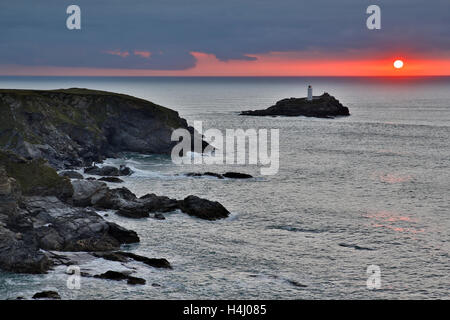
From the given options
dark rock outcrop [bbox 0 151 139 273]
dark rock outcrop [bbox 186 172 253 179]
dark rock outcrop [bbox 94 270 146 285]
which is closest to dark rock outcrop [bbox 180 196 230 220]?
dark rock outcrop [bbox 0 151 139 273]

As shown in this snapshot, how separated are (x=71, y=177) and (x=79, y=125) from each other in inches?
1232

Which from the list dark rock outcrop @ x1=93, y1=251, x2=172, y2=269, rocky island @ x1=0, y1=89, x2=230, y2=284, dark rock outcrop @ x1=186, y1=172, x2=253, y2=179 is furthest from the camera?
dark rock outcrop @ x1=186, y1=172, x2=253, y2=179

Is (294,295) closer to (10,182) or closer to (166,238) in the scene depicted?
(166,238)

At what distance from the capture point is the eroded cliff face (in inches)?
3757

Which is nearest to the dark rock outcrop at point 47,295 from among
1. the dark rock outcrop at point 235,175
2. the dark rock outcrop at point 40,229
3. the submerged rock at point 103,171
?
the dark rock outcrop at point 40,229

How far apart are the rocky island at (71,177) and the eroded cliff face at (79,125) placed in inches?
7.5

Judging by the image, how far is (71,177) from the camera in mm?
83000

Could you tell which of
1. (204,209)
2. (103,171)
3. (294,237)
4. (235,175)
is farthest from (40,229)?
(235,175)

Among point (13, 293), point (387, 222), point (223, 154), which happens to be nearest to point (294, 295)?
point (13, 293)

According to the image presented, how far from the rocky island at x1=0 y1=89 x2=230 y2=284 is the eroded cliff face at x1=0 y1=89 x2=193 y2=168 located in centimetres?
19

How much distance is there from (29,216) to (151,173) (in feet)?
138

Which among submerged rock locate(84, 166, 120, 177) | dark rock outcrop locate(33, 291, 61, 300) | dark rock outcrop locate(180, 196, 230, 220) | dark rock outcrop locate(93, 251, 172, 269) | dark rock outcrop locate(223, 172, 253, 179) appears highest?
submerged rock locate(84, 166, 120, 177)

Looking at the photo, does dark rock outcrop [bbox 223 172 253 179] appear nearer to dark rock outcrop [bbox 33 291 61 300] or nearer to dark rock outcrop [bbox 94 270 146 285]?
dark rock outcrop [bbox 94 270 146 285]

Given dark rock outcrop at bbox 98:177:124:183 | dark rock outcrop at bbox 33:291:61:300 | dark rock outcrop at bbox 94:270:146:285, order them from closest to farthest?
dark rock outcrop at bbox 33:291:61:300 < dark rock outcrop at bbox 94:270:146:285 < dark rock outcrop at bbox 98:177:124:183
